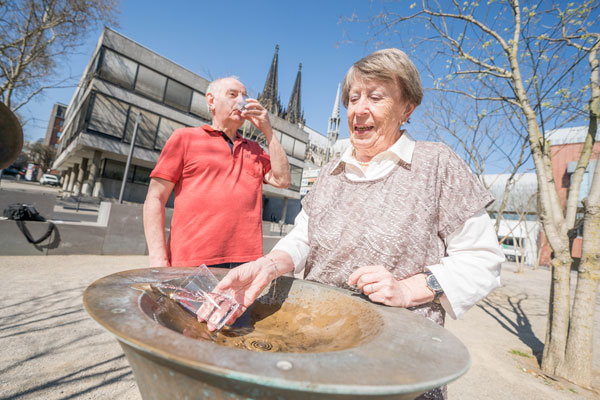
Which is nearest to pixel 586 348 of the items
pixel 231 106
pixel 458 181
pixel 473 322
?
pixel 473 322

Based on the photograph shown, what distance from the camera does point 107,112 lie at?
17.6m

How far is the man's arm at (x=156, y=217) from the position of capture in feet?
6.41

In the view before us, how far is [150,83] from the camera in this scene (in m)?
19.5

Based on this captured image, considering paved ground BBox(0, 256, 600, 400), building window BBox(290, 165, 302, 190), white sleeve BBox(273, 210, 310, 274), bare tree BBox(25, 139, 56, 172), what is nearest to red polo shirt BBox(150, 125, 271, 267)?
white sleeve BBox(273, 210, 310, 274)

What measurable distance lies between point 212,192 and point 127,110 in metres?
19.8

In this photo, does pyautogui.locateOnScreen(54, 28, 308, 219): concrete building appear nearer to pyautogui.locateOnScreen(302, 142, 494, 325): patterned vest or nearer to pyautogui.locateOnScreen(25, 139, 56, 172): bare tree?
pyautogui.locateOnScreen(302, 142, 494, 325): patterned vest

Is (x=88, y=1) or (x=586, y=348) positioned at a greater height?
(x=88, y=1)

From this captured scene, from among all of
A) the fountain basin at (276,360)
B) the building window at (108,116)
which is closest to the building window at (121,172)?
the building window at (108,116)

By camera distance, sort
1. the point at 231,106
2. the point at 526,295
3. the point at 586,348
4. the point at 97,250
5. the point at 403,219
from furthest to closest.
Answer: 1. the point at 526,295
2. the point at 97,250
3. the point at 586,348
4. the point at 231,106
5. the point at 403,219

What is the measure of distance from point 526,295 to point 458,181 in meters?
12.5

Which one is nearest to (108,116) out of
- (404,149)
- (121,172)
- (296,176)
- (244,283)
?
(121,172)

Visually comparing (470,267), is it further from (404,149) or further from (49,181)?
(49,181)

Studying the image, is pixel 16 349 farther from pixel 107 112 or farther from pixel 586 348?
pixel 107 112

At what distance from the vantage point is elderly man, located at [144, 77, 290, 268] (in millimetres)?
1987
